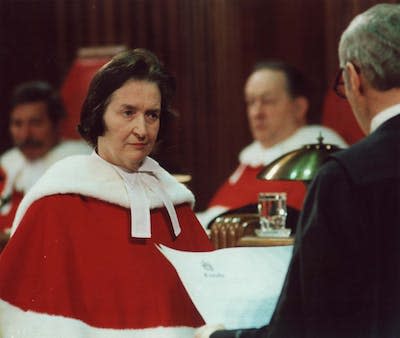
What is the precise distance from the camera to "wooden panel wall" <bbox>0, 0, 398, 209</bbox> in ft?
13.7

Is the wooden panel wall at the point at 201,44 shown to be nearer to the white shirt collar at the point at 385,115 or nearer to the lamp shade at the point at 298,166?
the lamp shade at the point at 298,166

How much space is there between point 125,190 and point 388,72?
2.44 ft

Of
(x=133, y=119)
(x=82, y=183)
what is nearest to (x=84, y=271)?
(x=82, y=183)

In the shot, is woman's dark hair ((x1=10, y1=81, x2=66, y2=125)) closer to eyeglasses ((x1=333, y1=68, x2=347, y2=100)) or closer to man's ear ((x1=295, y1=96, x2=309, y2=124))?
man's ear ((x1=295, y1=96, x2=309, y2=124))

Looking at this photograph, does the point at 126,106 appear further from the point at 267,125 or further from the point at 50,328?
the point at 267,125

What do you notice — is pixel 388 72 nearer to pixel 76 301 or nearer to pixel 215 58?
pixel 76 301

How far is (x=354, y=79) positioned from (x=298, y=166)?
0.85 meters

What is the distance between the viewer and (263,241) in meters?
2.16

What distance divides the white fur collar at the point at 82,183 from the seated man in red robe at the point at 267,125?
204 cm

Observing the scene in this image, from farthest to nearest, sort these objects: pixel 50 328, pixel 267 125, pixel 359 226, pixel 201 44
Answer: pixel 201 44, pixel 267 125, pixel 50 328, pixel 359 226

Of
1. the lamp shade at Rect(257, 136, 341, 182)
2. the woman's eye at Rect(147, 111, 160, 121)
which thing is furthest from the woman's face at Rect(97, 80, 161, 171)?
the lamp shade at Rect(257, 136, 341, 182)

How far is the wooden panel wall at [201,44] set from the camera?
418cm

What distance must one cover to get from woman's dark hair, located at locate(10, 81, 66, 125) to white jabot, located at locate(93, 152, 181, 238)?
2.30 meters

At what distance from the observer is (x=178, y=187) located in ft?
6.25
